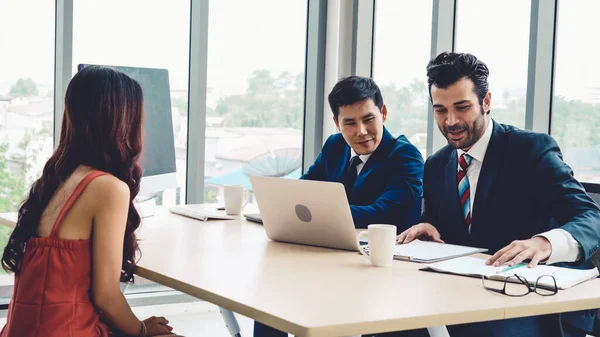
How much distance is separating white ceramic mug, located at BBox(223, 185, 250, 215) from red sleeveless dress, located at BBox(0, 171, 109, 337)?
113 centimetres

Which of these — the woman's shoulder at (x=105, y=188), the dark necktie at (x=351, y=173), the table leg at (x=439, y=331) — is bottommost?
the table leg at (x=439, y=331)

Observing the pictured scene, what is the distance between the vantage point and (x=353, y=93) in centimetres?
284

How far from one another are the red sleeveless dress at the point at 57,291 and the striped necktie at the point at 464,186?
3.79ft

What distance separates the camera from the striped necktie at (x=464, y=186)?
2.27 metres

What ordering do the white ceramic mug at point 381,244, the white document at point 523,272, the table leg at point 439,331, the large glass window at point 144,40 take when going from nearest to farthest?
the table leg at point 439,331 → the white document at point 523,272 → the white ceramic mug at point 381,244 → the large glass window at point 144,40

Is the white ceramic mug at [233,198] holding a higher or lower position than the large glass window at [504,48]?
lower

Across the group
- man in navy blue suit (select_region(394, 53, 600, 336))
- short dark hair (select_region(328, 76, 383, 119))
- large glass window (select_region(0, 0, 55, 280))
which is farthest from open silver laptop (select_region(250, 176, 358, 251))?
large glass window (select_region(0, 0, 55, 280))

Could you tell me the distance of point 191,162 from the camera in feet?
13.7

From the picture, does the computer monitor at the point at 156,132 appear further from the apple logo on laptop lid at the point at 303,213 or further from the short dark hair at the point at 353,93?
the apple logo on laptop lid at the point at 303,213

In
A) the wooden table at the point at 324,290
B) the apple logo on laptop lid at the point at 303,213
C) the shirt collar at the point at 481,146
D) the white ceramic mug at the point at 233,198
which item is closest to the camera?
the wooden table at the point at 324,290

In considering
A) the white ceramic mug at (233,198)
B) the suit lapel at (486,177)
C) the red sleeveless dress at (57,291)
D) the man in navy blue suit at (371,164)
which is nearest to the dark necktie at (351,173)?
the man in navy blue suit at (371,164)

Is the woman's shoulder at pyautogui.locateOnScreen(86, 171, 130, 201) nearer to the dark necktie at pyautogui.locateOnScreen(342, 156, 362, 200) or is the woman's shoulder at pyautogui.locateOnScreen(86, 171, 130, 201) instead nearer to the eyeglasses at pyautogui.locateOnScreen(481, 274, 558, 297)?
the eyeglasses at pyautogui.locateOnScreen(481, 274, 558, 297)

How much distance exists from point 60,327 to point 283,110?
3.02 m

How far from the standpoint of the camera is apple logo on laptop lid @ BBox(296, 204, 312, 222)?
6.86 ft
